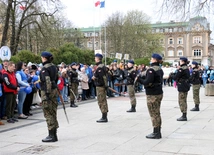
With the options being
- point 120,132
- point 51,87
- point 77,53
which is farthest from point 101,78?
point 77,53

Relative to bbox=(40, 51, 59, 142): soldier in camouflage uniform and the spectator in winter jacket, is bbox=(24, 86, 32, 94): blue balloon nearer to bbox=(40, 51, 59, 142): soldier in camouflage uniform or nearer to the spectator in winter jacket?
bbox=(40, 51, 59, 142): soldier in camouflage uniform

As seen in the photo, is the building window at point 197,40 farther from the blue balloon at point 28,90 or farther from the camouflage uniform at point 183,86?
the blue balloon at point 28,90

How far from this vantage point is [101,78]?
10.0 metres

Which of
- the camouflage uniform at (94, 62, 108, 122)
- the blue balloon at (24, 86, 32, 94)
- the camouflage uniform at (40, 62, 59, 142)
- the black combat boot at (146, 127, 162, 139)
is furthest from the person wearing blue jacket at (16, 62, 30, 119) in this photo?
the black combat boot at (146, 127, 162, 139)

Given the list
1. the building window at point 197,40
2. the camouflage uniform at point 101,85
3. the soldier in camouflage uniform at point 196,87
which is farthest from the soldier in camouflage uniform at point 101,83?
the building window at point 197,40

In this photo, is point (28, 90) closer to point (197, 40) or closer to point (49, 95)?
point (49, 95)

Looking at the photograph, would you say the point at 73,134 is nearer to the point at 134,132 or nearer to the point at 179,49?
the point at 134,132

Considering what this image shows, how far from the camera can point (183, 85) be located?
1031 centimetres

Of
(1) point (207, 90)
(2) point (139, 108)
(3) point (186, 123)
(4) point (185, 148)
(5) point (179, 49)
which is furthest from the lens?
(5) point (179, 49)

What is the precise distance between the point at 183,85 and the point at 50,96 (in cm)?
470

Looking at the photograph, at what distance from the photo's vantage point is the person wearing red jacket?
9836mm

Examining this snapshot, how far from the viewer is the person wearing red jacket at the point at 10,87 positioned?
9836 mm

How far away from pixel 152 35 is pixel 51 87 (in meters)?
64.4

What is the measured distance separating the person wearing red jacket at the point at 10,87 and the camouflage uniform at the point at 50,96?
2.80 meters
